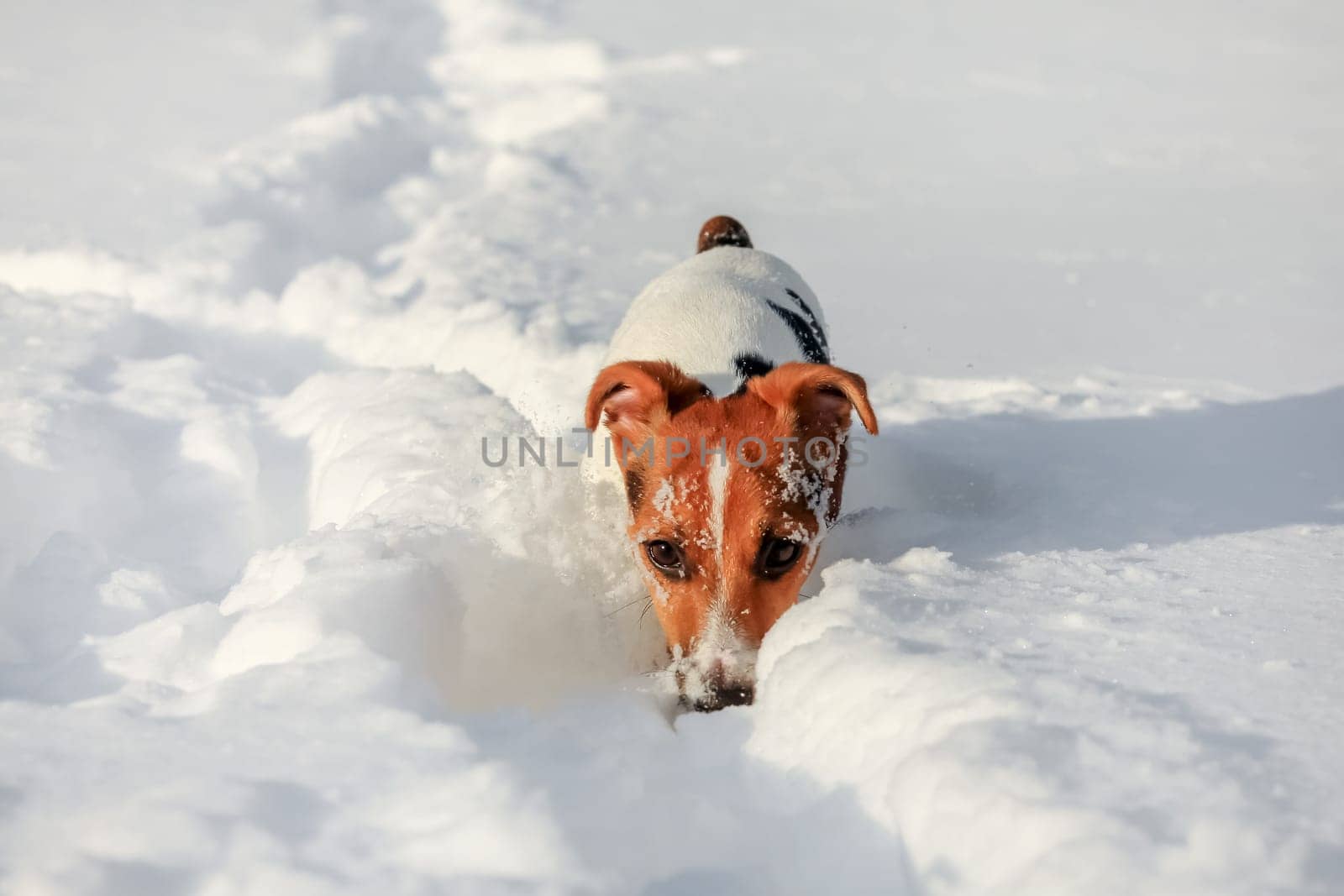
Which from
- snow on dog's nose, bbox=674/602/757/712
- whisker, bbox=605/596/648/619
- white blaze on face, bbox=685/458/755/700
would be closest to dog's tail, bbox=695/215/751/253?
whisker, bbox=605/596/648/619

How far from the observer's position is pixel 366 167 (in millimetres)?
9781

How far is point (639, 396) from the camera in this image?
3.24 meters

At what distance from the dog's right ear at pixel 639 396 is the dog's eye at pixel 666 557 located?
1.26 ft

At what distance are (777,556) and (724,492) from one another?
0.29m

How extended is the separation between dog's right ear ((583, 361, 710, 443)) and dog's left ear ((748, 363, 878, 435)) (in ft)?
0.77

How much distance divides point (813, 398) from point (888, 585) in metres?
0.70

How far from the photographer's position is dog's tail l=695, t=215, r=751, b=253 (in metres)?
5.48

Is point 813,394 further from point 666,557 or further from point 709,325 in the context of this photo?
point 709,325

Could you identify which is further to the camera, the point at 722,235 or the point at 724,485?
the point at 722,235

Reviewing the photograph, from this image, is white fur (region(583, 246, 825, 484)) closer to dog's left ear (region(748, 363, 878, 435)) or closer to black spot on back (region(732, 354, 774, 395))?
black spot on back (region(732, 354, 774, 395))

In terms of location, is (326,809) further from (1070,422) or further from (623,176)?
(623,176)

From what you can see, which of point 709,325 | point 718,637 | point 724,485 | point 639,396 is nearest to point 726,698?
point 718,637

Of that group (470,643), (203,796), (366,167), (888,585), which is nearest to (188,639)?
(470,643)

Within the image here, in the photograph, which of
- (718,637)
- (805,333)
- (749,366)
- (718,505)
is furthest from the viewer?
(805,333)
